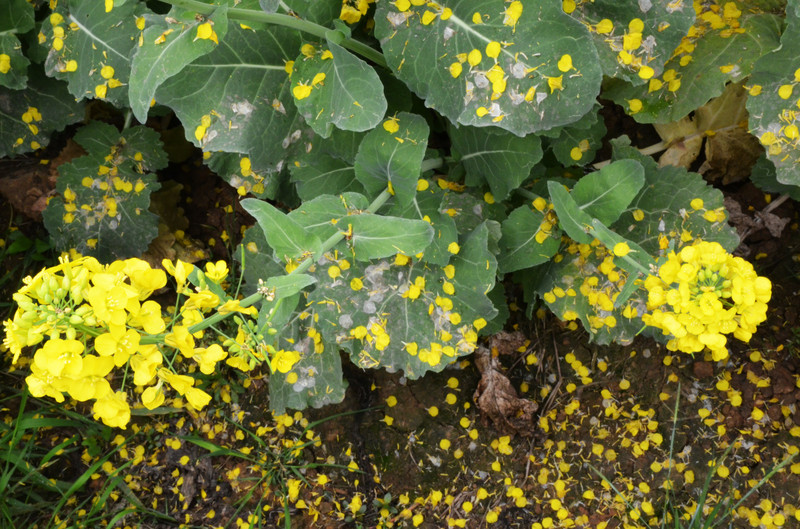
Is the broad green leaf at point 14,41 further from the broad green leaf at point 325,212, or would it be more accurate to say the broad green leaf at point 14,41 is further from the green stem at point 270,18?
the broad green leaf at point 325,212

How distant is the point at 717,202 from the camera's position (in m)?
1.78

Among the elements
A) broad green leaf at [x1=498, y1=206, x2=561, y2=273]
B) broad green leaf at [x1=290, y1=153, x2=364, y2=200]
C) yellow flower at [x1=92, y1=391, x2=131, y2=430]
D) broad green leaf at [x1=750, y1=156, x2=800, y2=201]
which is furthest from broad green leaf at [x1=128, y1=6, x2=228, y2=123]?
broad green leaf at [x1=750, y1=156, x2=800, y2=201]

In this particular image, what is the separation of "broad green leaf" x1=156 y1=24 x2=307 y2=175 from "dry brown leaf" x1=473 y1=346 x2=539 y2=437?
1120 mm

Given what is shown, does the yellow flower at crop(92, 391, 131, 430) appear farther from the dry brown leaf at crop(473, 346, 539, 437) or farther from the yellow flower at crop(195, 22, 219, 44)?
the dry brown leaf at crop(473, 346, 539, 437)

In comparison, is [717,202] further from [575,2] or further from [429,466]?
[429,466]

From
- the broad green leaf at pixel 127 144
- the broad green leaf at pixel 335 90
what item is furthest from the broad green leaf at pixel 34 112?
the broad green leaf at pixel 335 90

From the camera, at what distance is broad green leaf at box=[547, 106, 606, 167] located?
189cm

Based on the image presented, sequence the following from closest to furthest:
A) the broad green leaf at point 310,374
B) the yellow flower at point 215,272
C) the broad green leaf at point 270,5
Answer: the yellow flower at point 215,272 → the broad green leaf at point 270,5 → the broad green leaf at point 310,374

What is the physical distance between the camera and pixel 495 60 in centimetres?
155

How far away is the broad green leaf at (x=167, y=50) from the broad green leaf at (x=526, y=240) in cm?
95

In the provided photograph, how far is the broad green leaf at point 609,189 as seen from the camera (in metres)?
1.60

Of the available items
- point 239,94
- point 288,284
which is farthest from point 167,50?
point 288,284

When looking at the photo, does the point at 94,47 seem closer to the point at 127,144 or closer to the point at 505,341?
the point at 127,144

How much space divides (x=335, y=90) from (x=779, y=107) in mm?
1176
